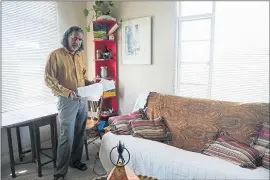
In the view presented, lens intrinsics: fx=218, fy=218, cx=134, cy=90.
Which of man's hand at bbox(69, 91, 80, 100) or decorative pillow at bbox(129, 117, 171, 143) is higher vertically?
man's hand at bbox(69, 91, 80, 100)

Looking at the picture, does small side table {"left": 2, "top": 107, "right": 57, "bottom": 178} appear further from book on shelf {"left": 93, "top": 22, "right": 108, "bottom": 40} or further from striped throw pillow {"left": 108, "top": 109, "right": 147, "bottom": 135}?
book on shelf {"left": 93, "top": 22, "right": 108, "bottom": 40}

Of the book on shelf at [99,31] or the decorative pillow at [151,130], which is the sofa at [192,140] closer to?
the decorative pillow at [151,130]

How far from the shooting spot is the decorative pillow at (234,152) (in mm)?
1454

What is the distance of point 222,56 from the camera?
82.5 inches

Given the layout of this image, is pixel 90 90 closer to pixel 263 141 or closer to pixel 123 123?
pixel 123 123

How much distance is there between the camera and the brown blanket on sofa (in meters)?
1.66

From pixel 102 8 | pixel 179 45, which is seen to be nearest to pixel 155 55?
pixel 179 45

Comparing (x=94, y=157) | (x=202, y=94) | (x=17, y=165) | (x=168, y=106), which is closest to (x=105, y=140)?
(x=94, y=157)

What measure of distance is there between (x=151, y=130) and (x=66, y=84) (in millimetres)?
851

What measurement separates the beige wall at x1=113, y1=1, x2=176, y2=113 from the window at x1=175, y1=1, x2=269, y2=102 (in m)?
0.10

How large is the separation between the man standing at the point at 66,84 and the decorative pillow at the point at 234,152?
1.13m

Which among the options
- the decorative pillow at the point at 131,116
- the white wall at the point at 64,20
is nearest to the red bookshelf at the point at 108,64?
the white wall at the point at 64,20

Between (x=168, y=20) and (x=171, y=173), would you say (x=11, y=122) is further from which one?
(x=168, y=20)

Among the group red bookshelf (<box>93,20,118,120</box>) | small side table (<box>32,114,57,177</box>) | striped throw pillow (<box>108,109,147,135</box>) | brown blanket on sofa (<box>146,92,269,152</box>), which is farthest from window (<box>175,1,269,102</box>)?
small side table (<box>32,114,57,177</box>)
